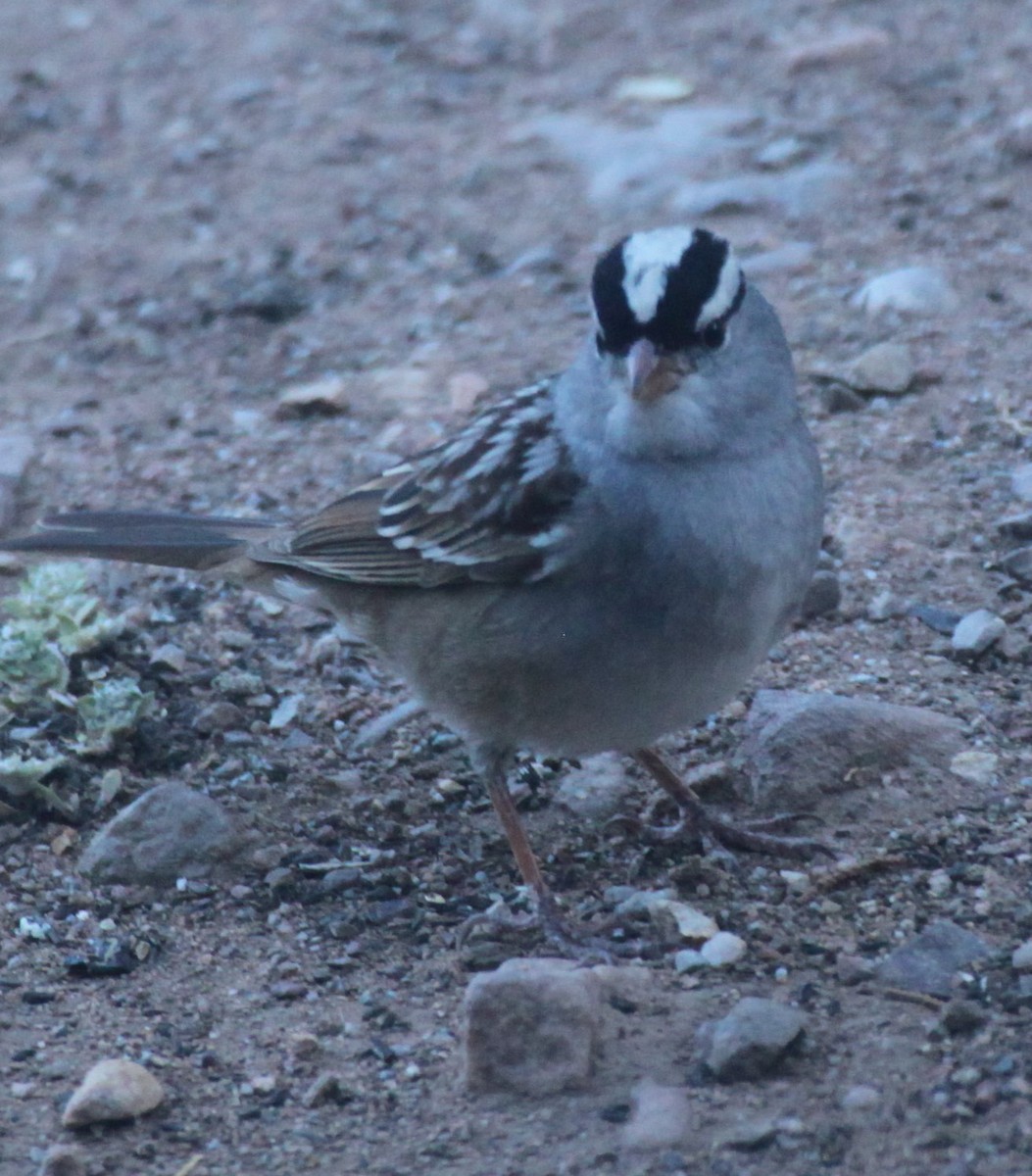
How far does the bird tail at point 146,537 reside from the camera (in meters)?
5.30

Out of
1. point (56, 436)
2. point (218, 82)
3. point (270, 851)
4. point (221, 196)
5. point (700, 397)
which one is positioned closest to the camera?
point (700, 397)

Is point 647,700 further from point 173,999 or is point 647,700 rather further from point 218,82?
point 218,82

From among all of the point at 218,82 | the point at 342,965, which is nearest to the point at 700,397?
the point at 342,965

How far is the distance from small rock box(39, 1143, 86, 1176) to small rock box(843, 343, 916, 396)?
364 cm

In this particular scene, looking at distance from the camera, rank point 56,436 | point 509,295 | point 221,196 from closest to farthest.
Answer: point 56,436, point 509,295, point 221,196

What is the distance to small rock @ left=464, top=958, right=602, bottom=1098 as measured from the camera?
12.1 feet

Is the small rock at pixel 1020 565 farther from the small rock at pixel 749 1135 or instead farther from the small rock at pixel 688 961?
the small rock at pixel 749 1135

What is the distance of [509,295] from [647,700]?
3.29 m

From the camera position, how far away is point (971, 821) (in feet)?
14.6

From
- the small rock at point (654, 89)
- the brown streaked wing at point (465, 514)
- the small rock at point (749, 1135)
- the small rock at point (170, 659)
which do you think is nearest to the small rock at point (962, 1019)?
the small rock at point (749, 1135)

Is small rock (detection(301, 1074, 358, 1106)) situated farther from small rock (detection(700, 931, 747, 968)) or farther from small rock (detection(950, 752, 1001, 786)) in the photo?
small rock (detection(950, 752, 1001, 786))

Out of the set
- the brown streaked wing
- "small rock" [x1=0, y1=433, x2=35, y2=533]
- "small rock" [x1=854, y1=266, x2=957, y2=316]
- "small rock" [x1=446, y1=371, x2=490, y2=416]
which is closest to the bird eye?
the brown streaked wing

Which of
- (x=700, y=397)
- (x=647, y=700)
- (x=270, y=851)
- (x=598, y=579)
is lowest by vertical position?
(x=270, y=851)

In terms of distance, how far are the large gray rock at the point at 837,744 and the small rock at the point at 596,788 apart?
394 mm
